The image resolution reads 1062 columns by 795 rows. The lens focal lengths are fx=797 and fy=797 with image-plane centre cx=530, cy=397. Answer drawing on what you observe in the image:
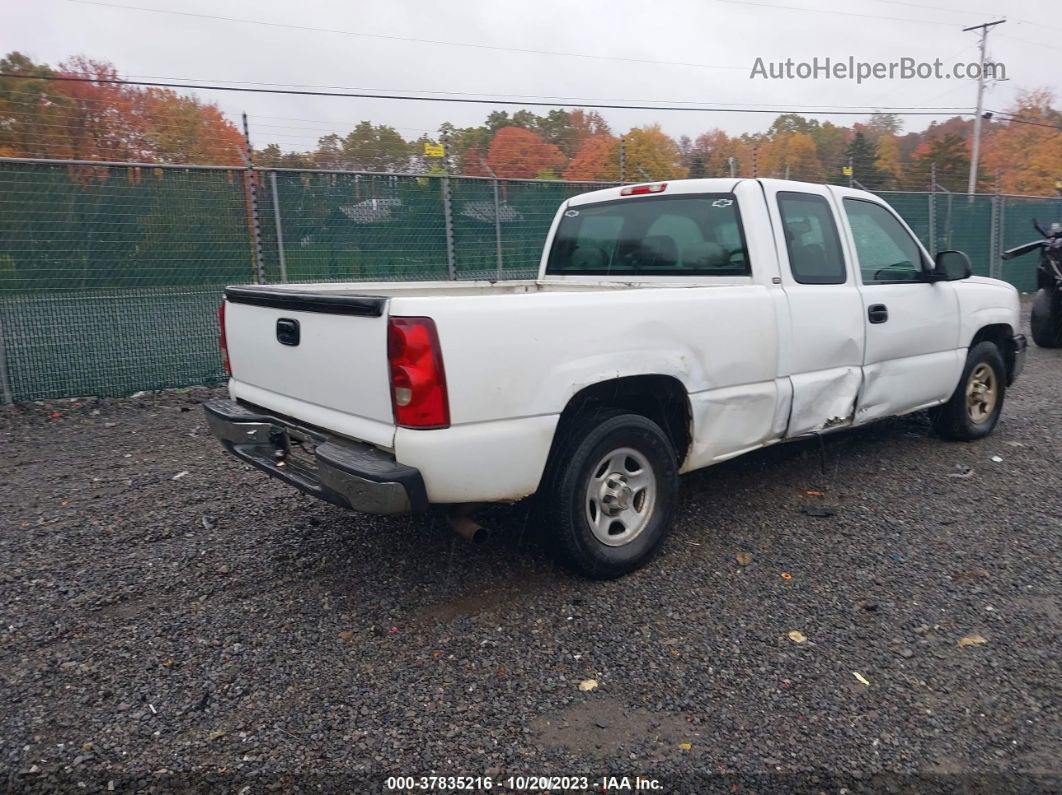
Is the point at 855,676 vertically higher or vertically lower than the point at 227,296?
lower

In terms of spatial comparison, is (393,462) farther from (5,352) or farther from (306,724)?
(5,352)

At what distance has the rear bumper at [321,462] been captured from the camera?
2992 mm

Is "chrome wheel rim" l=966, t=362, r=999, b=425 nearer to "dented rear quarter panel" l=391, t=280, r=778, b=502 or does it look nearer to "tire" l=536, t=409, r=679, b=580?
"dented rear quarter panel" l=391, t=280, r=778, b=502

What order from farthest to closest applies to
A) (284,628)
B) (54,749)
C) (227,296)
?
(227,296), (284,628), (54,749)

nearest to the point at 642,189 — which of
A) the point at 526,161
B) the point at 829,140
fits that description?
the point at 526,161

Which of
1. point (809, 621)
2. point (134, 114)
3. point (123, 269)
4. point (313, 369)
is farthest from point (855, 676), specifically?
point (134, 114)

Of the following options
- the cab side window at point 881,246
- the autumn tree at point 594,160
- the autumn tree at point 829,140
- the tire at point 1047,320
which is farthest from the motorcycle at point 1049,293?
the autumn tree at point 829,140

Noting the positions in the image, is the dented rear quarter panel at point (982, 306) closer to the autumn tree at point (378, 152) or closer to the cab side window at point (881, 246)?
the cab side window at point (881, 246)

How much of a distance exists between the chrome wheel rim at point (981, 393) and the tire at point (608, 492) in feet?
10.7

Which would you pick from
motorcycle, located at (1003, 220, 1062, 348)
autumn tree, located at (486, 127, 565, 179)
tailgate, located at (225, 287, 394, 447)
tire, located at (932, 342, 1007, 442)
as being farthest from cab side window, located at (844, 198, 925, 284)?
autumn tree, located at (486, 127, 565, 179)

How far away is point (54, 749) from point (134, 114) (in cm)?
1541

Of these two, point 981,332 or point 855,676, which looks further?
point 981,332

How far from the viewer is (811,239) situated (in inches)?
183

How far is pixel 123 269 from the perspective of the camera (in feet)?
24.8
